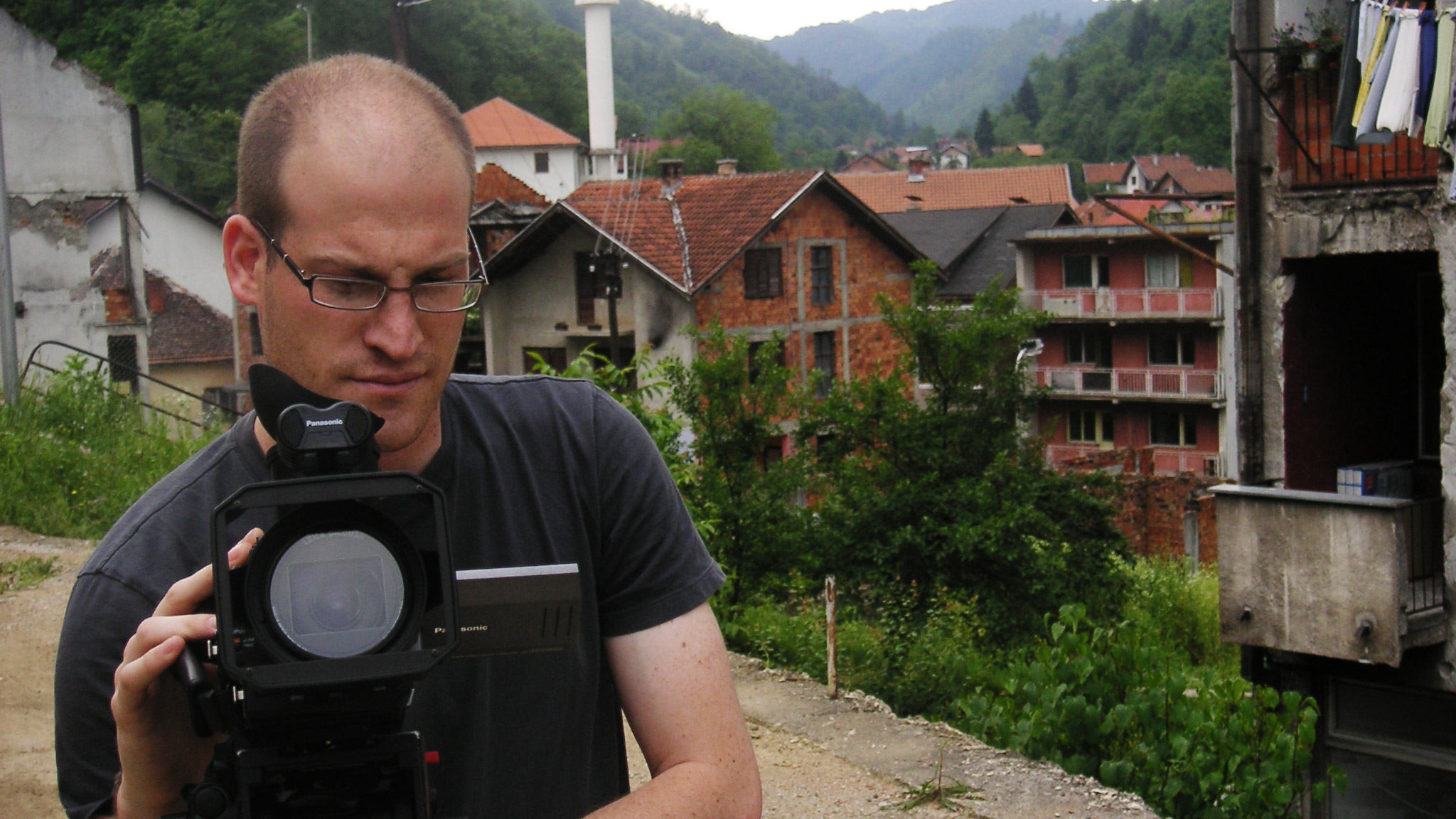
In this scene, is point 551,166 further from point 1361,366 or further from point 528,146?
point 1361,366

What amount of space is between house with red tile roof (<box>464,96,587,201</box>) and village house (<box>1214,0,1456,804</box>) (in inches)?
1659

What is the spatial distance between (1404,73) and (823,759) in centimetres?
508

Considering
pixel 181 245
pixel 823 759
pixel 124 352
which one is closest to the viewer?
pixel 823 759

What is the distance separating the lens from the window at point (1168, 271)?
2845 centimetres

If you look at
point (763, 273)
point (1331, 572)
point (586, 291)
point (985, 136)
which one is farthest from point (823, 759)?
point (985, 136)

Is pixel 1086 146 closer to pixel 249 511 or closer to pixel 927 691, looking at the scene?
pixel 927 691

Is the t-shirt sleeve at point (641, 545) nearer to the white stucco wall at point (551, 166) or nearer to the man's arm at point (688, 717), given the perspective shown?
the man's arm at point (688, 717)

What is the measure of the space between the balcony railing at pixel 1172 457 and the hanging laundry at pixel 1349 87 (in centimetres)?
2180

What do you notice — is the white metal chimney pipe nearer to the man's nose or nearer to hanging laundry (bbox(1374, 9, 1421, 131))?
hanging laundry (bbox(1374, 9, 1421, 131))

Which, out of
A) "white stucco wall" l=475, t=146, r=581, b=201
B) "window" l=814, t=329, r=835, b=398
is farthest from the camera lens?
"white stucco wall" l=475, t=146, r=581, b=201

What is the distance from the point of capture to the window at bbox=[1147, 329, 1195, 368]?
96.8ft

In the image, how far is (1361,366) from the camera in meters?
9.03

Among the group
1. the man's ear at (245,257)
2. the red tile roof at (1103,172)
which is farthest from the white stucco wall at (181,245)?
the red tile roof at (1103,172)

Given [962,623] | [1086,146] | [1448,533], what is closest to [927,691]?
[1448,533]
